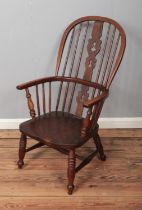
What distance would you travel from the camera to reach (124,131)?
282 centimetres

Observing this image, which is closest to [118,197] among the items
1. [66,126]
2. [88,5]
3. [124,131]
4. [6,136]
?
[66,126]

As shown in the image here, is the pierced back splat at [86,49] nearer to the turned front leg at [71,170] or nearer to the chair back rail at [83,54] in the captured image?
the chair back rail at [83,54]

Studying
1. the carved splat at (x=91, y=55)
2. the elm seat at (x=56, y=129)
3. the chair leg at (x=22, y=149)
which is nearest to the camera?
the elm seat at (x=56, y=129)

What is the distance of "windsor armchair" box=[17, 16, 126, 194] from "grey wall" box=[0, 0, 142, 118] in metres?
0.12

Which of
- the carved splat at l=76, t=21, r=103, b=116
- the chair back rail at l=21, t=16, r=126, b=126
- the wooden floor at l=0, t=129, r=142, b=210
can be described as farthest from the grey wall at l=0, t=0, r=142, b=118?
the wooden floor at l=0, t=129, r=142, b=210

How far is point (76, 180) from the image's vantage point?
7.09 feet

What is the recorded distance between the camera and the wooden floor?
6.39ft

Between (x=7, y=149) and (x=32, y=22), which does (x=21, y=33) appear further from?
(x=7, y=149)

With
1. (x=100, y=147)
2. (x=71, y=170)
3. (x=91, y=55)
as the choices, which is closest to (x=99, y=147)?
(x=100, y=147)

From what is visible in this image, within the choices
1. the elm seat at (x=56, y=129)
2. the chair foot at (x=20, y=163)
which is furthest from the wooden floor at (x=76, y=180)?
the elm seat at (x=56, y=129)

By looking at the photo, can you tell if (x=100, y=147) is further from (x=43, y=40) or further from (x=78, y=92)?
(x=43, y=40)

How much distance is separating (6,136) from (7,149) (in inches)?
8.4

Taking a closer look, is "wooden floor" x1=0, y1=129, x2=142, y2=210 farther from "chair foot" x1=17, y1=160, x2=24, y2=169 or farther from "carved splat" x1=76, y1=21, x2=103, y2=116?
"carved splat" x1=76, y1=21, x2=103, y2=116

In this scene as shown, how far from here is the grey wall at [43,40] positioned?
240 centimetres
